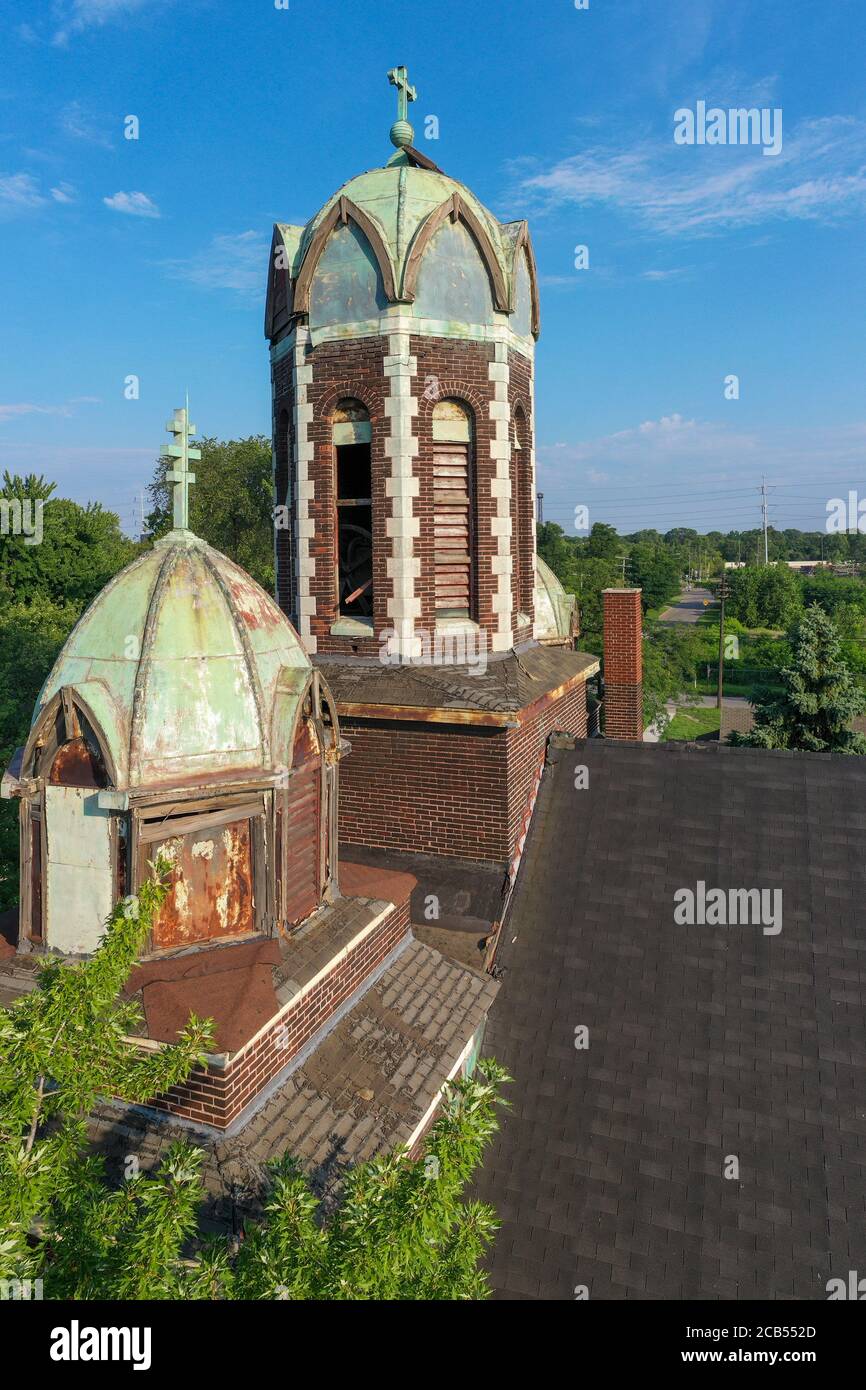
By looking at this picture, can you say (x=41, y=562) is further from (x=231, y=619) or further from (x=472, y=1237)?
(x=472, y=1237)

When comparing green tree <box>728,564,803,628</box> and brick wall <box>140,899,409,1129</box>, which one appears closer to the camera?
brick wall <box>140,899,409,1129</box>

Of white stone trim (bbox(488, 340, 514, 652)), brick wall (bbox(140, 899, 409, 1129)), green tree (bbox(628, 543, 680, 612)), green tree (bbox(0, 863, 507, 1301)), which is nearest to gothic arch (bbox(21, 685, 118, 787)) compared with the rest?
green tree (bbox(0, 863, 507, 1301))

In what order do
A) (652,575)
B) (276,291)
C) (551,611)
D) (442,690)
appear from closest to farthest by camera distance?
(442,690) < (276,291) < (551,611) < (652,575)

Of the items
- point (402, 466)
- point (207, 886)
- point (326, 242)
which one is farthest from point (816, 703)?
point (207, 886)

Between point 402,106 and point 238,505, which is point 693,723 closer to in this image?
point 238,505

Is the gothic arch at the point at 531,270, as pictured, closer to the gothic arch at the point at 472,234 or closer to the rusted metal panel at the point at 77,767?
the gothic arch at the point at 472,234

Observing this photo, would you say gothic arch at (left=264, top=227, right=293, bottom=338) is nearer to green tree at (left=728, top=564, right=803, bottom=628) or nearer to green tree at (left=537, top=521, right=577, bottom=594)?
green tree at (left=537, top=521, right=577, bottom=594)

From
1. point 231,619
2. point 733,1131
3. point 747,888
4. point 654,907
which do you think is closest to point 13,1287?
point 231,619
